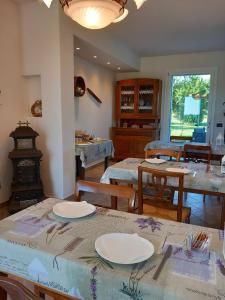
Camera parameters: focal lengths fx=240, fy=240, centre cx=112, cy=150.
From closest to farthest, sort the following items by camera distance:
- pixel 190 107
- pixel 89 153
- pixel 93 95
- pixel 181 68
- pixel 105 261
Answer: pixel 105 261 < pixel 89 153 < pixel 93 95 < pixel 181 68 < pixel 190 107

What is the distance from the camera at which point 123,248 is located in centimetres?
97

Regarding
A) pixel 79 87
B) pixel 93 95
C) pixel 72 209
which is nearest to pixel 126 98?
pixel 93 95

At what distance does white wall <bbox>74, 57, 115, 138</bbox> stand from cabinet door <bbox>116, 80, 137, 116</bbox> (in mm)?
255

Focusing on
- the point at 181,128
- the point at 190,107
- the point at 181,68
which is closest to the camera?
the point at 181,68

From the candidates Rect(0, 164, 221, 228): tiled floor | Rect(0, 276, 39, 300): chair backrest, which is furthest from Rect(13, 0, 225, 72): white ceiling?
Rect(0, 276, 39, 300): chair backrest

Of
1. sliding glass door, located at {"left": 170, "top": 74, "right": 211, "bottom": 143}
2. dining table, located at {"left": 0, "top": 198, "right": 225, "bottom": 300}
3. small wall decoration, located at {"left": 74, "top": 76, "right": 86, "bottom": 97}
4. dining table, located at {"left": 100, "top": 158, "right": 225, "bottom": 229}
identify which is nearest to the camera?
dining table, located at {"left": 0, "top": 198, "right": 225, "bottom": 300}

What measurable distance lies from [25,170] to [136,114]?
3479 millimetres

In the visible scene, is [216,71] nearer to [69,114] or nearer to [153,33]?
[153,33]

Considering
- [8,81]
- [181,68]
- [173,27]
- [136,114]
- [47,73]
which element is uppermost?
[173,27]

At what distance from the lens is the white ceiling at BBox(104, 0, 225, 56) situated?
10.4 ft

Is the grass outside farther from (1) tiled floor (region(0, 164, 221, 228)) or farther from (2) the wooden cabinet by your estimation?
(1) tiled floor (region(0, 164, 221, 228))

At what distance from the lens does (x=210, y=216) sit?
2.94m

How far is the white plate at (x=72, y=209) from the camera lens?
1.27 m

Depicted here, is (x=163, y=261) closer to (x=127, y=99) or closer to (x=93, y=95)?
(x=93, y=95)
